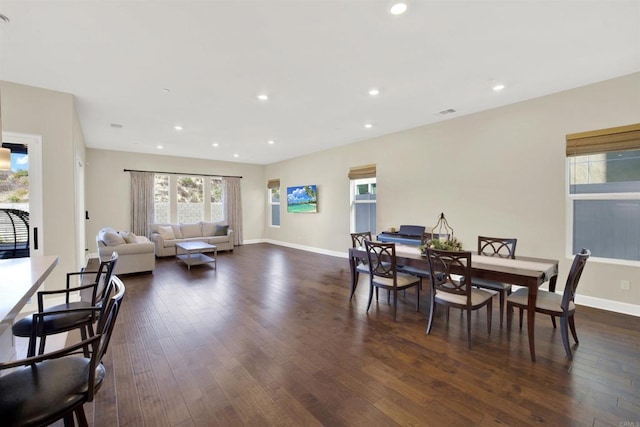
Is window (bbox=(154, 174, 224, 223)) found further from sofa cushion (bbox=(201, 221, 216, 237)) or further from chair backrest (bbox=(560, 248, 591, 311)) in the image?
chair backrest (bbox=(560, 248, 591, 311))

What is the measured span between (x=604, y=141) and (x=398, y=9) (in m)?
3.22

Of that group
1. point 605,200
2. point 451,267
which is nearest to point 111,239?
point 451,267

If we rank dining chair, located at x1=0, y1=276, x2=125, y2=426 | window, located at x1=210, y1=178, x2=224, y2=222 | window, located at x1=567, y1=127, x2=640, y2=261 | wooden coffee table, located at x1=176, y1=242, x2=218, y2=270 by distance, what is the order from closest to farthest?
1. dining chair, located at x1=0, y1=276, x2=125, y2=426
2. window, located at x1=567, y1=127, x2=640, y2=261
3. wooden coffee table, located at x1=176, y1=242, x2=218, y2=270
4. window, located at x1=210, y1=178, x2=224, y2=222

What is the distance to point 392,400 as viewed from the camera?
1895 mm

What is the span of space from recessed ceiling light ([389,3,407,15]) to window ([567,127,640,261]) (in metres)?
3.11

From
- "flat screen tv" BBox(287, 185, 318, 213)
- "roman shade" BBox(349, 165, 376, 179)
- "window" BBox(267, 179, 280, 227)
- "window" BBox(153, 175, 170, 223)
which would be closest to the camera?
"roman shade" BBox(349, 165, 376, 179)

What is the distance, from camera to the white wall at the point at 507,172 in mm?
3420

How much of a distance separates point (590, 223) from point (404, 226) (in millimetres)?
2519

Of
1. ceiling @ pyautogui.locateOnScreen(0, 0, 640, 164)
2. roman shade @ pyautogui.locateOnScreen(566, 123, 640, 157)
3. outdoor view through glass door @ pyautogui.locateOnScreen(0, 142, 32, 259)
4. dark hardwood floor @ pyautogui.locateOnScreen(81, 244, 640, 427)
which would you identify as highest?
ceiling @ pyautogui.locateOnScreen(0, 0, 640, 164)

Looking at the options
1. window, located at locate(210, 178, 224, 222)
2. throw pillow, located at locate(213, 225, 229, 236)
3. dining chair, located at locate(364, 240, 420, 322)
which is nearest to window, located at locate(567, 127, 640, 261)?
dining chair, located at locate(364, 240, 420, 322)

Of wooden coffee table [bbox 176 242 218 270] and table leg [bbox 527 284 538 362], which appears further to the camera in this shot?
wooden coffee table [bbox 176 242 218 270]

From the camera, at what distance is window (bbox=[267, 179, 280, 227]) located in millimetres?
9469

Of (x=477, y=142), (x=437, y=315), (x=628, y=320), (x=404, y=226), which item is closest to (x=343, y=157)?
(x=404, y=226)

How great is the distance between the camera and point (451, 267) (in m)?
2.73
